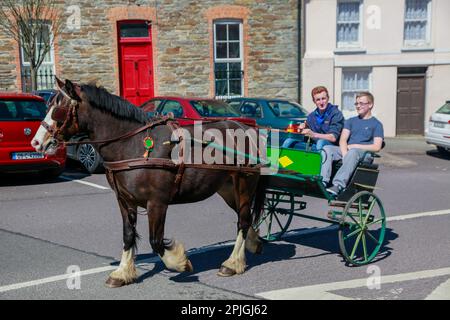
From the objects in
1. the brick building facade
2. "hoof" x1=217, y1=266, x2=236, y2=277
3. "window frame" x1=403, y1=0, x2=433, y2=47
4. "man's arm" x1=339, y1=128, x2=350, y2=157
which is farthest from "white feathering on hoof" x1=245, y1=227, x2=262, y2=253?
"window frame" x1=403, y1=0, x2=433, y2=47

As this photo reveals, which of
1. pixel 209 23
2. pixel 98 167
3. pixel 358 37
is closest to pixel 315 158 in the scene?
pixel 98 167

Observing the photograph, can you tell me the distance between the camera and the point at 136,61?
19953mm

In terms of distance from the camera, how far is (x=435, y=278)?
603 centimetres

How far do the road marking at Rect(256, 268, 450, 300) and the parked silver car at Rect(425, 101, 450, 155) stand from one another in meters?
10.9

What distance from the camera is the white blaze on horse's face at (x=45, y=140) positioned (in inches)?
215

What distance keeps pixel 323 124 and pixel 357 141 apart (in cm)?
47

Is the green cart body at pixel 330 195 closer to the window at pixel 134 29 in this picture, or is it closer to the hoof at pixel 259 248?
the hoof at pixel 259 248

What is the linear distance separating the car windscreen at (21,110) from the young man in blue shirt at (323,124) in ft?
22.0

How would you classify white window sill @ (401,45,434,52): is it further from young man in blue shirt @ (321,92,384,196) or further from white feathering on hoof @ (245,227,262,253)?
white feathering on hoof @ (245,227,262,253)

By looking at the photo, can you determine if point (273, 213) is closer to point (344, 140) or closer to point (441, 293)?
point (344, 140)

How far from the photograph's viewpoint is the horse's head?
5.45m

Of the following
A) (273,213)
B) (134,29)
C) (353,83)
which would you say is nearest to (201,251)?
(273,213)
